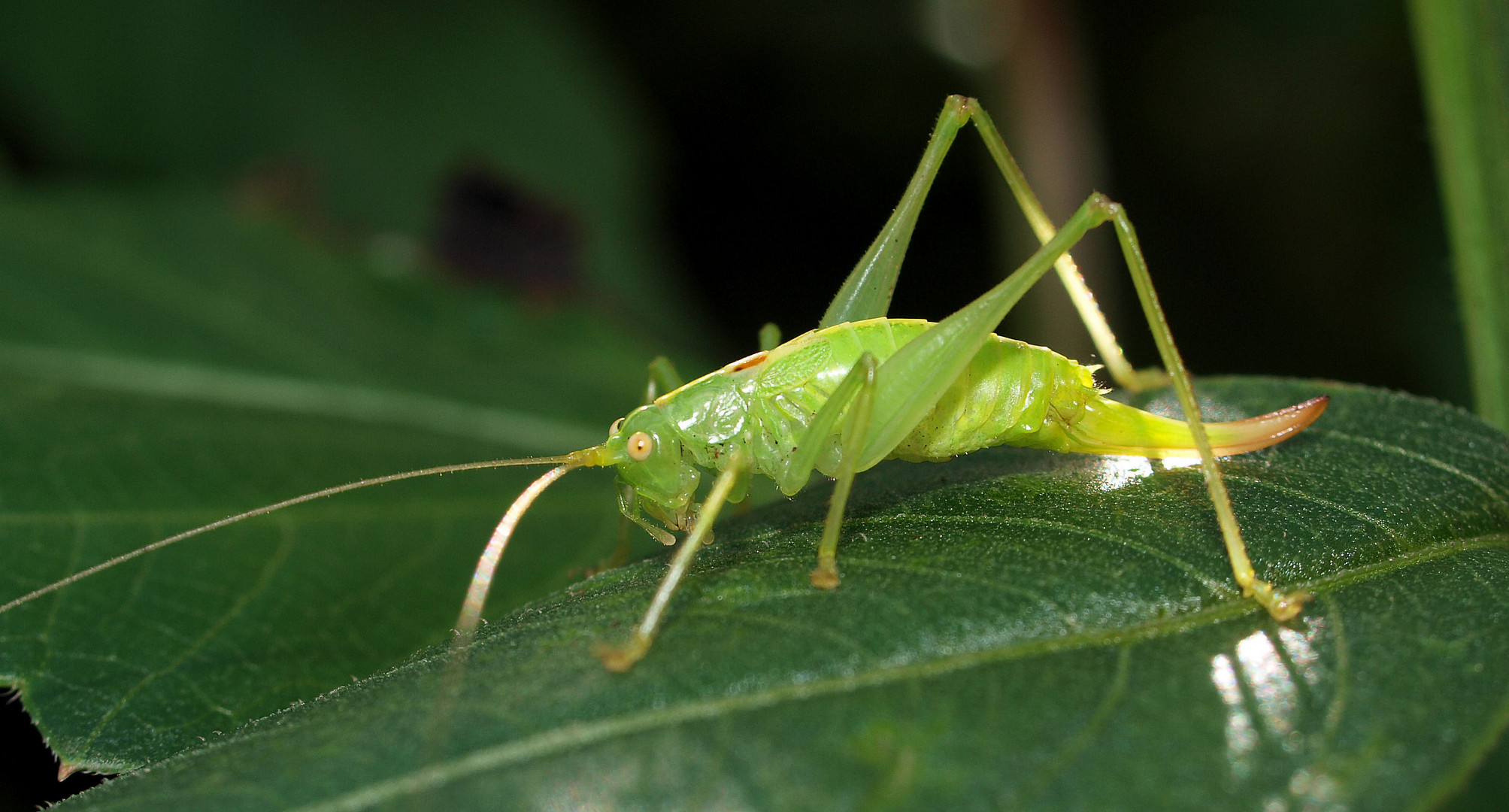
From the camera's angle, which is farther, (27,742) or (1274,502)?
(27,742)

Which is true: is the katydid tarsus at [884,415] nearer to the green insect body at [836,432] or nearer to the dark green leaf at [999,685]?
the green insect body at [836,432]

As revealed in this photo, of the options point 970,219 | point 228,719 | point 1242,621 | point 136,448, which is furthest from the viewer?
point 970,219

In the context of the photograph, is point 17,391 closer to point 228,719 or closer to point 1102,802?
point 228,719

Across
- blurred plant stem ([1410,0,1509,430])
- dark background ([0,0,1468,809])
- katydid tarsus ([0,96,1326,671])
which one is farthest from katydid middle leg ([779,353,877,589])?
dark background ([0,0,1468,809])

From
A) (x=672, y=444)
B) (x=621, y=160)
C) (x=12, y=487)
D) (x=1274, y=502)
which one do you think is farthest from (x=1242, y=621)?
(x=621, y=160)

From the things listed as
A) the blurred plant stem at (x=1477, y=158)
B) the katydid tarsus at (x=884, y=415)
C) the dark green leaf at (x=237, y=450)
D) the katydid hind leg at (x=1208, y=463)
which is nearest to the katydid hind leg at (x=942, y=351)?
the katydid tarsus at (x=884, y=415)

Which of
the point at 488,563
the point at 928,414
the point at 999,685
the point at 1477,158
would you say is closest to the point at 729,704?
the point at 999,685
